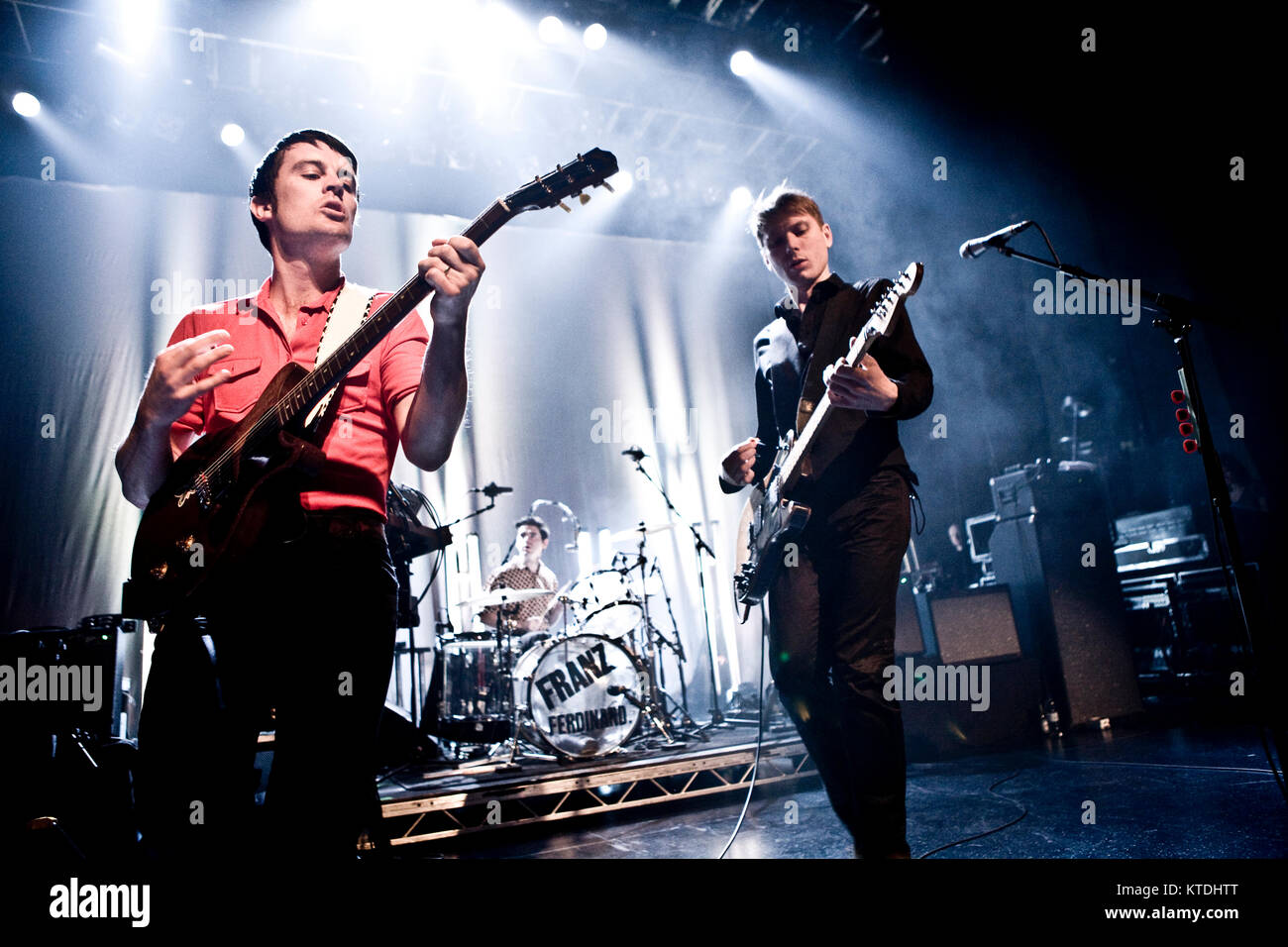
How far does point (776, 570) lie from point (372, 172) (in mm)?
7489

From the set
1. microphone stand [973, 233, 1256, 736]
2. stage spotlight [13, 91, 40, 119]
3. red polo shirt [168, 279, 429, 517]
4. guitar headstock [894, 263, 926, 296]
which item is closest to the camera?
red polo shirt [168, 279, 429, 517]

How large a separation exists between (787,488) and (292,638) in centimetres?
154

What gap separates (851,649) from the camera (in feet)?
7.47

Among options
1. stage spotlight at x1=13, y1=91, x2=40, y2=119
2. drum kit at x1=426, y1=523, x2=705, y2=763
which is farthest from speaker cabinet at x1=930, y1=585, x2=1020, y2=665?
stage spotlight at x1=13, y1=91, x2=40, y2=119

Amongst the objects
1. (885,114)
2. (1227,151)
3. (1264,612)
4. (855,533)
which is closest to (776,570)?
(855,533)

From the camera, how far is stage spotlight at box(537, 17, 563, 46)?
22.8 ft

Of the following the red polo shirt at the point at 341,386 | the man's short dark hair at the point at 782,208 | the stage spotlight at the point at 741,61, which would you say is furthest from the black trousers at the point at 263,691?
the stage spotlight at the point at 741,61

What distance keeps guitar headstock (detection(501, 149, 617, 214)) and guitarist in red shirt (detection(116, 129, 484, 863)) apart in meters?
0.38

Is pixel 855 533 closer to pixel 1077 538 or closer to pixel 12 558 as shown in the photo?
pixel 1077 538

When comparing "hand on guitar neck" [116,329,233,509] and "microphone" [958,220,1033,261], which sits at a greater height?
"microphone" [958,220,1033,261]

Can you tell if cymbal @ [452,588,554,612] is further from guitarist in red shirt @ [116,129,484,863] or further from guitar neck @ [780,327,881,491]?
guitarist in red shirt @ [116,129,484,863]

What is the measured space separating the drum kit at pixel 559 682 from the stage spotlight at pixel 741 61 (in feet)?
16.2

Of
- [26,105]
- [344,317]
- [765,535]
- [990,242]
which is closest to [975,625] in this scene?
[990,242]

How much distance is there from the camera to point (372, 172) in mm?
8125
